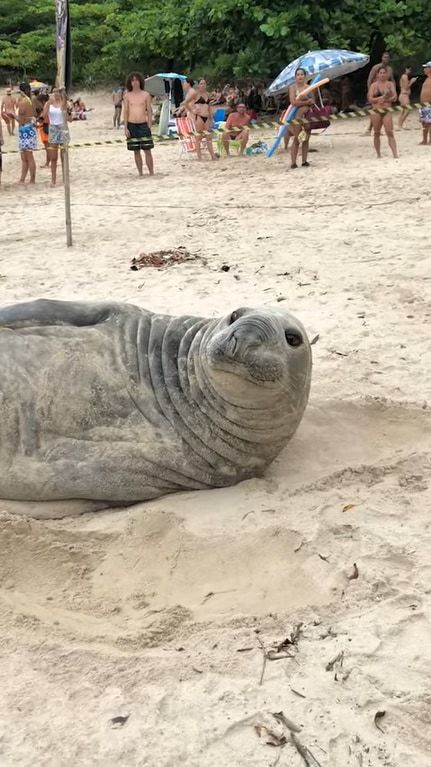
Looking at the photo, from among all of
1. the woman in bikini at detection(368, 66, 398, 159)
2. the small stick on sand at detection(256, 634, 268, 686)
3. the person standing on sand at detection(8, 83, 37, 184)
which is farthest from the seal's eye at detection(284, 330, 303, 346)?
the person standing on sand at detection(8, 83, 37, 184)

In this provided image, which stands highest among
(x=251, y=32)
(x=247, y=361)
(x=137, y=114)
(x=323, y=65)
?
(x=251, y=32)

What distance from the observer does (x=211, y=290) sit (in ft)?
21.8

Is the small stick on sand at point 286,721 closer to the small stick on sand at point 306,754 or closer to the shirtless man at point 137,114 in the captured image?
the small stick on sand at point 306,754

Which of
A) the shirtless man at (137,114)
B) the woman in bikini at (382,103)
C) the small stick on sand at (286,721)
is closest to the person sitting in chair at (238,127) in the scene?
the shirtless man at (137,114)

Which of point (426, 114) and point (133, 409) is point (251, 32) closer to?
point (426, 114)

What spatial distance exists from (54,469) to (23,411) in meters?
0.30

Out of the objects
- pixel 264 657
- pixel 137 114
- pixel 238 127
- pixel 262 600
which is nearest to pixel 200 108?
pixel 238 127

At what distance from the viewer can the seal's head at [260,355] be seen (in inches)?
133

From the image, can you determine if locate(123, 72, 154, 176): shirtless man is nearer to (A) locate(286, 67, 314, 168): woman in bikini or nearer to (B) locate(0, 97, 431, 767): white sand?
(A) locate(286, 67, 314, 168): woman in bikini

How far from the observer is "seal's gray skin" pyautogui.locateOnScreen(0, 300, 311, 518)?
3535mm

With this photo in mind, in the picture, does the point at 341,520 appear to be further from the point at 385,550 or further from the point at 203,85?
the point at 203,85

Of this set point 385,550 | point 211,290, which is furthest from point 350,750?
point 211,290

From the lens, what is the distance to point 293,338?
358cm

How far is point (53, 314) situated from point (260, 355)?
3.73 ft
